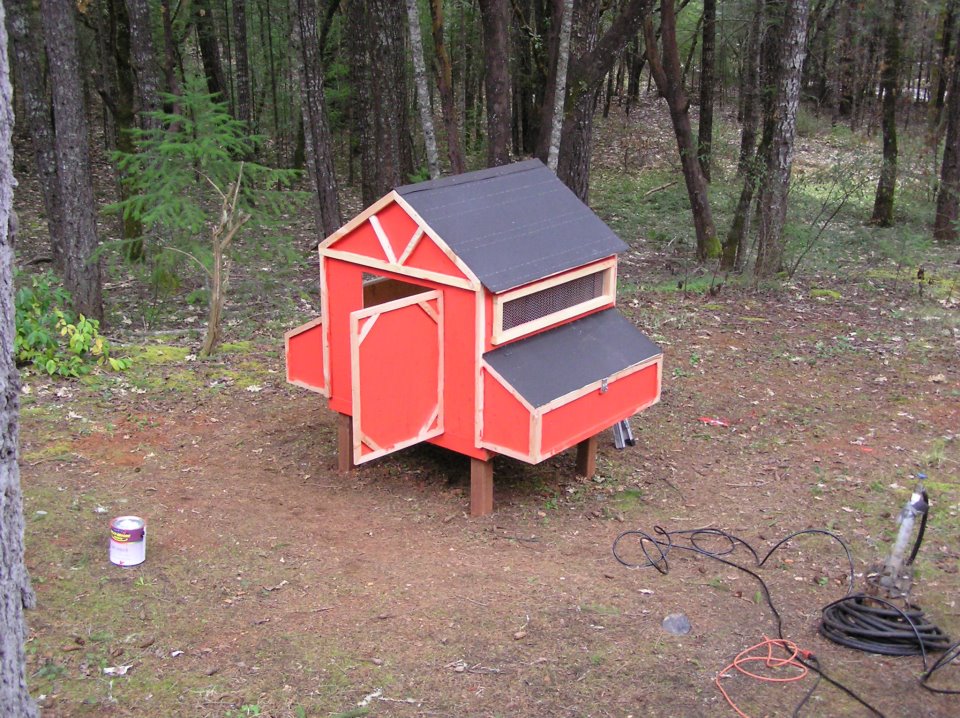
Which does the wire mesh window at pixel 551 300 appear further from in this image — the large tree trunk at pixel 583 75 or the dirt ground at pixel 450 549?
the large tree trunk at pixel 583 75

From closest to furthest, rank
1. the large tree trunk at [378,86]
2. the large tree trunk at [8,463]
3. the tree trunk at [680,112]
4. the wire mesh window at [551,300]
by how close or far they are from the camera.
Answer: the large tree trunk at [8,463], the wire mesh window at [551,300], the tree trunk at [680,112], the large tree trunk at [378,86]

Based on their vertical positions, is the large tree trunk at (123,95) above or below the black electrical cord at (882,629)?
above

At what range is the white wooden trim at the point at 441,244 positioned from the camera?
5.91m

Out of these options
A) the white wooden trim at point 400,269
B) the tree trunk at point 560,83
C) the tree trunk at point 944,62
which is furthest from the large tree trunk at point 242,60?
the tree trunk at point 944,62

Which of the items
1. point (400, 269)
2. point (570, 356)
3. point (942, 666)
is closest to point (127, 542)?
point (400, 269)

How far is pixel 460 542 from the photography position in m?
6.13

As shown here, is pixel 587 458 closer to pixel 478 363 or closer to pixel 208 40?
pixel 478 363

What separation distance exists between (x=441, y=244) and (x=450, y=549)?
1994 mm

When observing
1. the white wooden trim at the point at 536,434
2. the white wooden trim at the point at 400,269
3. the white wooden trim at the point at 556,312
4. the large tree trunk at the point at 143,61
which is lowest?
the white wooden trim at the point at 536,434

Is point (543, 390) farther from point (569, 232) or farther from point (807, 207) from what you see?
point (807, 207)

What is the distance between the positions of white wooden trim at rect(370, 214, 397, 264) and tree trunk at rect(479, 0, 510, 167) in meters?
6.33

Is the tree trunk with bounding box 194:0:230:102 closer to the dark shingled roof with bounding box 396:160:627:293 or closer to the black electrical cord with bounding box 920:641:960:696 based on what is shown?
the dark shingled roof with bounding box 396:160:627:293

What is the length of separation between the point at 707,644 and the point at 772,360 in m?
5.58

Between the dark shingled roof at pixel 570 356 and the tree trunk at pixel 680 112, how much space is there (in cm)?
804
